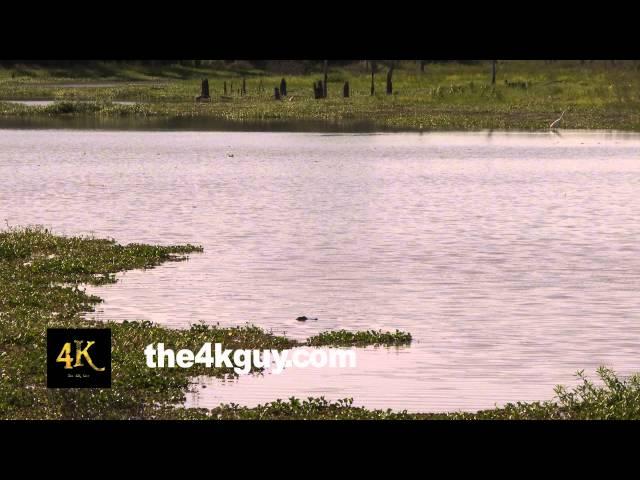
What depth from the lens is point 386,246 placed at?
37.6m

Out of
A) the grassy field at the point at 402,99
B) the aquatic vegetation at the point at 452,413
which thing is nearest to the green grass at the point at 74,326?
the aquatic vegetation at the point at 452,413

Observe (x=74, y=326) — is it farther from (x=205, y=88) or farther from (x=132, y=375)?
(x=205, y=88)

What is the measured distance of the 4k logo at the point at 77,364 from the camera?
17594 millimetres

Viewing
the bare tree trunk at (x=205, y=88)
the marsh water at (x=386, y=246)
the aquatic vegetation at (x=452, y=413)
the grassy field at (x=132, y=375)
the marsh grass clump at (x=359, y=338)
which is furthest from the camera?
the bare tree trunk at (x=205, y=88)

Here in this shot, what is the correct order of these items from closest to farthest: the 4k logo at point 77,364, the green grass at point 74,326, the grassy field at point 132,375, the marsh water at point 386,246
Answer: the grassy field at point 132,375 → the green grass at point 74,326 → the 4k logo at point 77,364 → the marsh water at point 386,246

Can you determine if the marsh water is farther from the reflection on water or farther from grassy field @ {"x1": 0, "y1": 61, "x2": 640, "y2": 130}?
grassy field @ {"x1": 0, "y1": 61, "x2": 640, "y2": 130}

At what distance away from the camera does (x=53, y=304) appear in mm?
24516

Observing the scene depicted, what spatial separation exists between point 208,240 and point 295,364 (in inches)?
698

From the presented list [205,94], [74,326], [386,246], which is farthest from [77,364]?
[205,94]

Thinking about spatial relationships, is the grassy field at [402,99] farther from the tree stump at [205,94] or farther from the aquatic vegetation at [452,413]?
the aquatic vegetation at [452,413]

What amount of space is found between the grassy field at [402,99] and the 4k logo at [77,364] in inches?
3063

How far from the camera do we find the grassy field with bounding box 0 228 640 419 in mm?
16922
